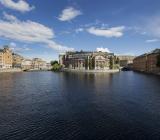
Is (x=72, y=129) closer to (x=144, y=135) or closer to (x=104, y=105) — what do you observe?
(x=144, y=135)

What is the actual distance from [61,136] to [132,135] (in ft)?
32.5

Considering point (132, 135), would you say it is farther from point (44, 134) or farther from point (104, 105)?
point (104, 105)

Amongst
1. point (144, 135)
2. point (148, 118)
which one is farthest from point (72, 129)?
point (148, 118)

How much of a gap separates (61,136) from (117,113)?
614 inches

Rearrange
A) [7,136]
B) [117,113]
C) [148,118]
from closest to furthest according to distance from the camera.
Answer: [7,136] < [148,118] < [117,113]

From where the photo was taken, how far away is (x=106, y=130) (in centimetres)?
3312

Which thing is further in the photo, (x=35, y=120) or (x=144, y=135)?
(x=35, y=120)

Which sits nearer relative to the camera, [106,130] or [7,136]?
[7,136]

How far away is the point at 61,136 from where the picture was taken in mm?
30625

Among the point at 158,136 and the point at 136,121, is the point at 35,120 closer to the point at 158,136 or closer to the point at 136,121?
the point at 136,121

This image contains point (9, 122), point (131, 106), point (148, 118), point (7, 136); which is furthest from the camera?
point (131, 106)

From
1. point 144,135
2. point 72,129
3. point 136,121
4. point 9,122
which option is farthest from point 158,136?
point 9,122

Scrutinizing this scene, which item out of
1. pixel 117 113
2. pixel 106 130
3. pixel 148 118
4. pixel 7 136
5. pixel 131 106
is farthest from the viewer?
pixel 131 106

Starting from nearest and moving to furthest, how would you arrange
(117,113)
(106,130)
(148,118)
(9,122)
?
(106,130) → (9,122) → (148,118) → (117,113)
